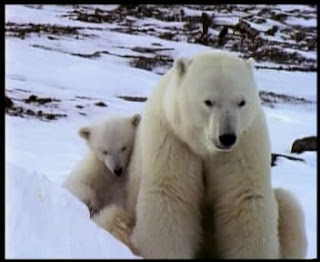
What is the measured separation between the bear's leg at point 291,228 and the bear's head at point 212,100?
70cm

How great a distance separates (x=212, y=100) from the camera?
298 centimetres

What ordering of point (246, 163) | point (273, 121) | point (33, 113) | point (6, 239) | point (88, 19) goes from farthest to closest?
1. point (88, 19)
2. point (273, 121)
3. point (33, 113)
4. point (246, 163)
5. point (6, 239)

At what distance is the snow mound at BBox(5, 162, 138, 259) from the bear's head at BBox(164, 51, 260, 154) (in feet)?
1.94

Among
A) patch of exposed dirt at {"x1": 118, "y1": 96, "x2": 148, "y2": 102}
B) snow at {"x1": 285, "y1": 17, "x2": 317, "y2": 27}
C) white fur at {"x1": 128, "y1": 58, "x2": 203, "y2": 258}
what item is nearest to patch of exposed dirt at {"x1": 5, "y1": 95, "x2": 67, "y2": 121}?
patch of exposed dirt at {"x1": 118, "y1": 96, "x2": 148, "y2": 102}

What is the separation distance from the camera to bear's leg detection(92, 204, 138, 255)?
3.36m

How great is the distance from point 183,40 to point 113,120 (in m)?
13.8

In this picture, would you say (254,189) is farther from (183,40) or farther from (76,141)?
(183,40)

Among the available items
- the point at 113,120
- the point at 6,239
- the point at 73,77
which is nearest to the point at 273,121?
the point at 73,77

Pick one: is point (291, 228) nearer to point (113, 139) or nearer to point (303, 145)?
point (113, 139)

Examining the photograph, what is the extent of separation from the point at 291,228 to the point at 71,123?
471 centimetres

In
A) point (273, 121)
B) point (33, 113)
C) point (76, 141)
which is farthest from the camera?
point (273, 121)

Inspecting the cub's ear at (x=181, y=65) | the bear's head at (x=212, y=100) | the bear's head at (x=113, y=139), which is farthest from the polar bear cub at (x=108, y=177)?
the cub's ear at (x=181, y=65)

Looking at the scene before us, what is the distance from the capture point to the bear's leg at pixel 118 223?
3.36 m

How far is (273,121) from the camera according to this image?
29.5 ft
